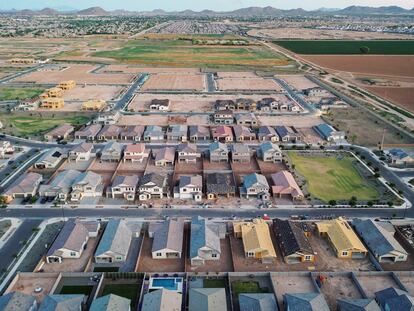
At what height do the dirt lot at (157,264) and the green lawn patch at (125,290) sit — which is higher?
the green lawn patch at (125,290)

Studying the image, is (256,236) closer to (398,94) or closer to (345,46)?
(398,94)

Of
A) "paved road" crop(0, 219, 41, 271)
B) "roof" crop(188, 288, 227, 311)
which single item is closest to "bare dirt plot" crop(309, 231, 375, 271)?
"roof" crop(188, 288, 227, 311)

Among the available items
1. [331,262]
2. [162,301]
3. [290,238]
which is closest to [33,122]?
[162,301]

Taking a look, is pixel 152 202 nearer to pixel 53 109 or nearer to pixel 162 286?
pixel 162 286

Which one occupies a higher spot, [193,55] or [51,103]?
[193,55]

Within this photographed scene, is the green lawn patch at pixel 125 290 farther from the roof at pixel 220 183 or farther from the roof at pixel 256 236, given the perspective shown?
the roof at pixel 220 183

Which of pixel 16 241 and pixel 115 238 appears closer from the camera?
pixel 115 238

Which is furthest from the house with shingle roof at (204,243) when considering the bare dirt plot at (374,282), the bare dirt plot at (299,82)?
the bare dirt plot at (299,82)

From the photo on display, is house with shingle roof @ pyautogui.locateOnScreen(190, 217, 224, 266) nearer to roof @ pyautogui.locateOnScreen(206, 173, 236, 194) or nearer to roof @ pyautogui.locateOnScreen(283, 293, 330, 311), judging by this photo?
roof @ pyautogui.locateOnScreen(206, 173, 236, 194)

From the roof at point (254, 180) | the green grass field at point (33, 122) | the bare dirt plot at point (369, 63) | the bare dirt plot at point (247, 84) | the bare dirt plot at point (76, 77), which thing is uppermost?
the bare dirt plot at point (369, 63)
